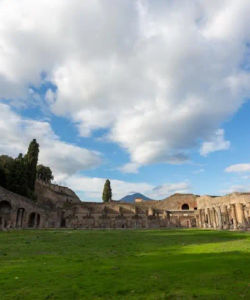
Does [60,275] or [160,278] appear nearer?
[160,278]

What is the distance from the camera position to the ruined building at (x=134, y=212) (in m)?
47.2

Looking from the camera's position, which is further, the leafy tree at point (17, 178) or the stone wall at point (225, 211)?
the leafy tree at point (17, 178)

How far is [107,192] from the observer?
80.4m

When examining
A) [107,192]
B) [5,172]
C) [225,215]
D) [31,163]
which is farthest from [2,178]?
[225,215]

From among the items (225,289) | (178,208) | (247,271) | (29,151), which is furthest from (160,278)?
(178,208)

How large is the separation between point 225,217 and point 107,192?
3932 cm

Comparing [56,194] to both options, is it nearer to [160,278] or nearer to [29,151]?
[29,151]

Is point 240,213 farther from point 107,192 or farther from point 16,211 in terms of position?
point 107,192

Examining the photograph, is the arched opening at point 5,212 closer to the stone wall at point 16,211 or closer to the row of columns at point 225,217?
the stone wall at point 16,211

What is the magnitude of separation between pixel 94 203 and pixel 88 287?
213 ft

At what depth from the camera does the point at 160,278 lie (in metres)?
6.20

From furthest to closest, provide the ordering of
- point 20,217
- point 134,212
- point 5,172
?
point 134,212, point 5,172, point 20,217

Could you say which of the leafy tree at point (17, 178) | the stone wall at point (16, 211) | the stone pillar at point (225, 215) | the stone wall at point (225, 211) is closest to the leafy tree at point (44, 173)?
the leafy tree at point (17, 178)

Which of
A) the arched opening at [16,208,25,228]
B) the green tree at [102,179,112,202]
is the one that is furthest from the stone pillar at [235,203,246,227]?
the green tree at [102,179,112,202]
